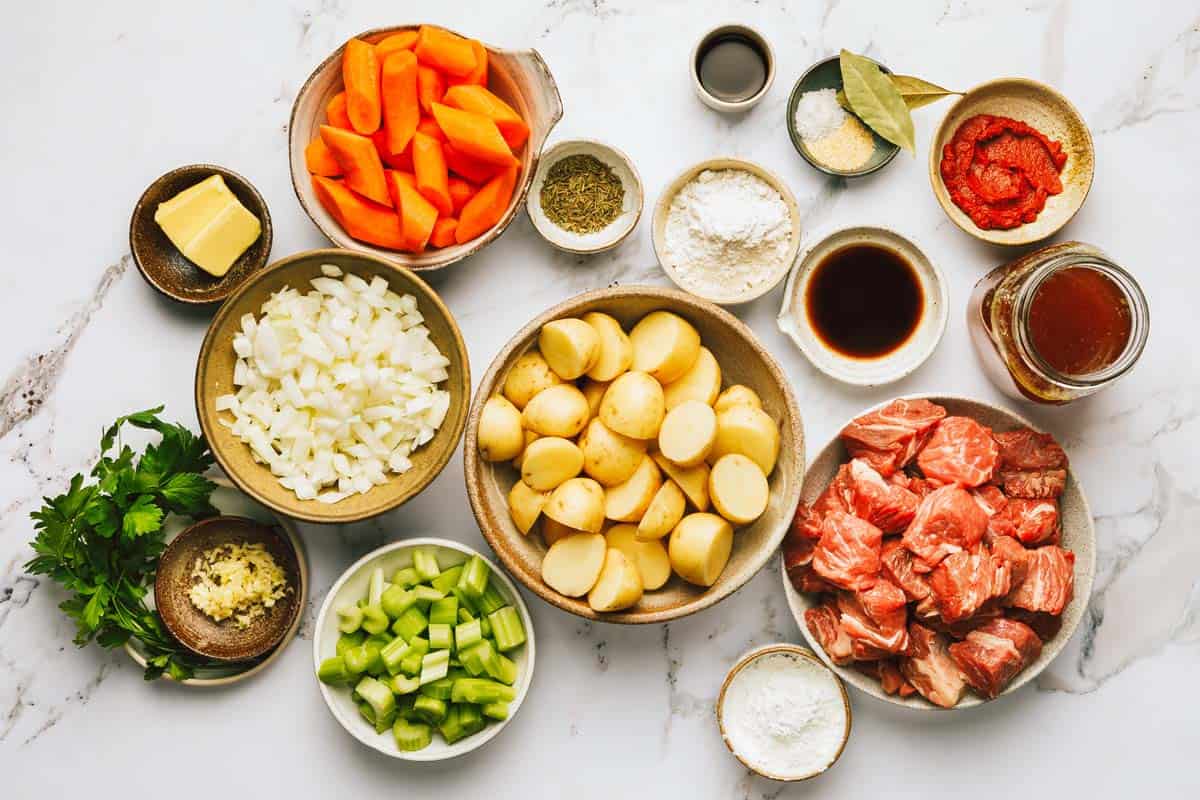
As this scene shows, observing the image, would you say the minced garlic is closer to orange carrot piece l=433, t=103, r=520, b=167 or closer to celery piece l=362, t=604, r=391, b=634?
celery piece l=362, t=604, r=391, b=634

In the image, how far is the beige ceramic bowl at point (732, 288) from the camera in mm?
2602

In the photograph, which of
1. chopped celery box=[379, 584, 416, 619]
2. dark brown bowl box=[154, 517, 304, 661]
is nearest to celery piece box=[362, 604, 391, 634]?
chopped celery box=[379, 584, 416, 619]

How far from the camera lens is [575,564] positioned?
2.34m

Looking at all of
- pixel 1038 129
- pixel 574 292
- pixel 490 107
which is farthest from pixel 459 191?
pixel 1038 129

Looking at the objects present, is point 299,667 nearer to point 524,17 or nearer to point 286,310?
point 286,310

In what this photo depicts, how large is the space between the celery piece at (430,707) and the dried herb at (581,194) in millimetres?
1331

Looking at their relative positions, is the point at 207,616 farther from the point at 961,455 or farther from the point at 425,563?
the point at 961,455

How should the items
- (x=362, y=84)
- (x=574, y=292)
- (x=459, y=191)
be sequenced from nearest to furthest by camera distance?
(x=362, y=84) < (x=459, y=191) < (x=574, y=292)

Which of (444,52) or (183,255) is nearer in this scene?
(444,52)

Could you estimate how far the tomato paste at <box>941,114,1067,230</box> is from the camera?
104 inches

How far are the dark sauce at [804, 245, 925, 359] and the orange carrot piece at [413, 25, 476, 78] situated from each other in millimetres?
1125

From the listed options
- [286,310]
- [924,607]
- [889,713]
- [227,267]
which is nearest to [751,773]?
[889,713]

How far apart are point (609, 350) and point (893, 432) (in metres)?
0.80

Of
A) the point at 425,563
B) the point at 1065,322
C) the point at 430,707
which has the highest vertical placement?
the point at 1065,322
